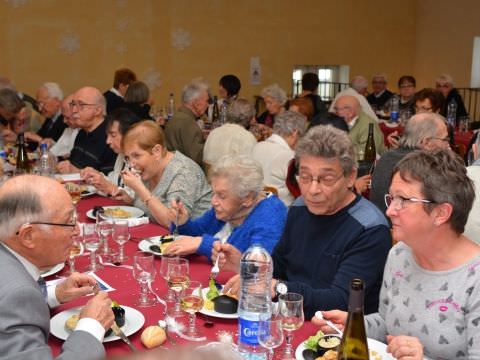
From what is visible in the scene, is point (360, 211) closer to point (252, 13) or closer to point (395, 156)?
point (395, 156)

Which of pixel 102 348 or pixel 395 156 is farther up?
pixel 395 156

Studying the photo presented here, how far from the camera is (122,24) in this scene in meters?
9.76

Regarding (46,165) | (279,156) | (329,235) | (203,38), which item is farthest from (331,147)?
(203,38)

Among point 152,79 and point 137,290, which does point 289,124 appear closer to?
point 137,290

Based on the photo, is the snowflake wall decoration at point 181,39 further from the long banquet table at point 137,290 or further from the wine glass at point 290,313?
the wine glass at point 290,313

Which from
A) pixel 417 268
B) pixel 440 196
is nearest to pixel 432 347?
pixel 417 268

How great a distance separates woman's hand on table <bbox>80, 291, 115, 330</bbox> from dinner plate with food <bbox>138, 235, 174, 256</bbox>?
881 millimetres

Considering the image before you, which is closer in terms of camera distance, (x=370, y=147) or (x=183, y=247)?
(x=183, y=247)

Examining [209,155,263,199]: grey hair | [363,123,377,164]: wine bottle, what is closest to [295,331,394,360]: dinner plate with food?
[209,155,263,199]: grey hair

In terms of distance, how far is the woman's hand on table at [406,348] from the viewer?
185 cm

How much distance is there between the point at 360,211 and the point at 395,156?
153cm

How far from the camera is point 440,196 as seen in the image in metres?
1.99

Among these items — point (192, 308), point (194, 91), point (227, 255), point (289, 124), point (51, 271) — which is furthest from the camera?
point (194, 91)

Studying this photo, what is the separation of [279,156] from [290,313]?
9.59 ft
